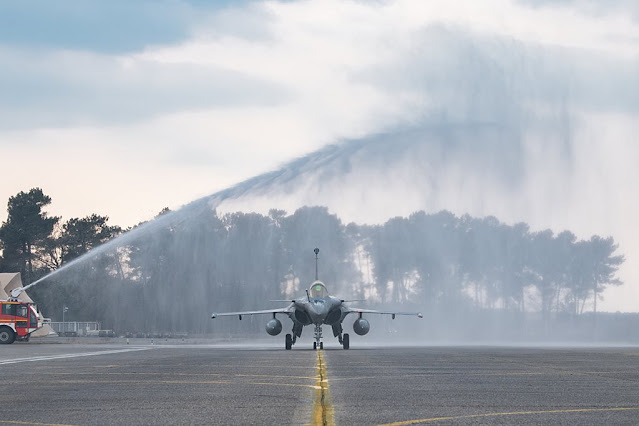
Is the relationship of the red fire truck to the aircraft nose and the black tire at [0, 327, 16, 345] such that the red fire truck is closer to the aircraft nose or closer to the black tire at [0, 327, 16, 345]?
the black tire at [0, 327, 16, 345]

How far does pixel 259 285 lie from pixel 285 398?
74.9 meters

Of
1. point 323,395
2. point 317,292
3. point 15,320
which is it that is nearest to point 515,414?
point 323,395

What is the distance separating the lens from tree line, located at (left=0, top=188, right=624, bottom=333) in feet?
295

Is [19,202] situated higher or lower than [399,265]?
higher

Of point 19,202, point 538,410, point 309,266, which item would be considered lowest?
point 538,410

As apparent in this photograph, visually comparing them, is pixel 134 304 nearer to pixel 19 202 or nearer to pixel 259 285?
pixel 259 285

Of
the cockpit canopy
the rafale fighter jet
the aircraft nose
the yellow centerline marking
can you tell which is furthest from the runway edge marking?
the cockpit canopy

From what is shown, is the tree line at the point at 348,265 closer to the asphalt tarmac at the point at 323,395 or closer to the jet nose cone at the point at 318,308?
the jet nose cone at the point at 318,308

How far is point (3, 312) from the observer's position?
7794 cm

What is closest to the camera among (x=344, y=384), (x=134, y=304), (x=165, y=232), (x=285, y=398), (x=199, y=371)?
(x=285, y=398)

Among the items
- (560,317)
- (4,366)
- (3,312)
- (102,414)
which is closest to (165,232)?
(3,312)

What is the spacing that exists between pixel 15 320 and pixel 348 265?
33157 mm

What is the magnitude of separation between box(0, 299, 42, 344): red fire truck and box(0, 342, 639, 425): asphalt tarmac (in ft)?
152

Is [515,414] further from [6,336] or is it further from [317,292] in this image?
[6,336]
